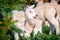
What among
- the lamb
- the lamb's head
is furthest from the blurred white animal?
the lamb

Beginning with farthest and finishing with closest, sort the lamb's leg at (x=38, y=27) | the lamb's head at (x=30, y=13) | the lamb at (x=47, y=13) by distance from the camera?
the lamb at (x=47, y=13)
the lamb's leg at (x=38, y=27)
the lamb's head at (x=30, y=13)

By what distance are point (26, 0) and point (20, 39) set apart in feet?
5.04

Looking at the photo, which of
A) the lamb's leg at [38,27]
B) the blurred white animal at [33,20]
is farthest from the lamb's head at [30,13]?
the lamb's leg at [38,27]

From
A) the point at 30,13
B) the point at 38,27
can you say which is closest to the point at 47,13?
the point at 38,27

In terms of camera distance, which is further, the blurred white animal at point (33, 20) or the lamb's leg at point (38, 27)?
the lamb's leg at point (38, 27)

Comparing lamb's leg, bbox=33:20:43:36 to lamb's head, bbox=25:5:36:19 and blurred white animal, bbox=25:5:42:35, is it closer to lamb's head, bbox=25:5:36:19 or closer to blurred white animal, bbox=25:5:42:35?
blurred white animal, bbox=25:5:42:35

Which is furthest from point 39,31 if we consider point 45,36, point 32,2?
point 32,2

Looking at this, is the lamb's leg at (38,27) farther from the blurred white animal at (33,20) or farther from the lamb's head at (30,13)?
the lamb's head at (30,13)

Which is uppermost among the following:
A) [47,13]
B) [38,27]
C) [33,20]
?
[47,13]

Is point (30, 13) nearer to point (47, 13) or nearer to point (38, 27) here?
point (38, 27)

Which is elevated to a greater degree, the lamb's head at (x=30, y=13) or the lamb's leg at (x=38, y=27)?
the lamb's head at (x=30, y=13)

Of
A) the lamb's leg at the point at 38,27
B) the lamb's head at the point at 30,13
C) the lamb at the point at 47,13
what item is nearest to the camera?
the lamb's head at the point at 30,13

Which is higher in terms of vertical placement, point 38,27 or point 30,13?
point 30,13

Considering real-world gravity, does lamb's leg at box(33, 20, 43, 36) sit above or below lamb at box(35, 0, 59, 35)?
below
